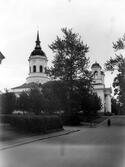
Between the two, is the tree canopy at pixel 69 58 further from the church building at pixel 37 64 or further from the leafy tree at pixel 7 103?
the church building at pixel 37 64

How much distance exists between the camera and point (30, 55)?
104938 millimetres

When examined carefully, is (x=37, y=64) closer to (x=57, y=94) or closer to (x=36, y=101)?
(x=36, y=101)

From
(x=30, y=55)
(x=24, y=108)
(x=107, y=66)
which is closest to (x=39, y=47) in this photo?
(x=30, y=55)

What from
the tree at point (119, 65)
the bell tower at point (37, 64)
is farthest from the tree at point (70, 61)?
the bell tower at point (37, 64)

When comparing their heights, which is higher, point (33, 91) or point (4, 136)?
point (33, 91)

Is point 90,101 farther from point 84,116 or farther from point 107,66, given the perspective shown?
point 107,66

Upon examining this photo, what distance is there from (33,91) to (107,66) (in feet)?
85.7

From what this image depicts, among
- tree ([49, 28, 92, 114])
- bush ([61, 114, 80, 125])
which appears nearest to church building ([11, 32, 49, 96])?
tree ([49, 28, 92, 114])

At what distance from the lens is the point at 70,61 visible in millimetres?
52688

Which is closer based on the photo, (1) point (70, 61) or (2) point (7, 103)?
(2) point (7, 103)

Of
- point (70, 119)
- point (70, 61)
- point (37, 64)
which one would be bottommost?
point (70, 119)

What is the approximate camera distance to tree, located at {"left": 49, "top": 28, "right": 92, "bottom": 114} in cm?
5219

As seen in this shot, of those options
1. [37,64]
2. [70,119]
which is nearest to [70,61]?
[70,119]

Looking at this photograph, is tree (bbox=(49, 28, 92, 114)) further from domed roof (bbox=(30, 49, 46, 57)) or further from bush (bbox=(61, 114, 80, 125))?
domed roof (bbox=(30, 49, 46, 57))
